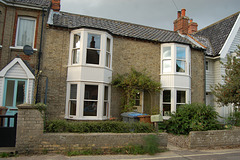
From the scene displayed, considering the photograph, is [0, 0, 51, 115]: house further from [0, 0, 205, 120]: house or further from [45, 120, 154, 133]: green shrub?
[45, 120, 154, 133]: green shrub

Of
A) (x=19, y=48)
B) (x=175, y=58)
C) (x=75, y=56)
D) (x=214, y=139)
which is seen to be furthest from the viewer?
(x=175, y=58)

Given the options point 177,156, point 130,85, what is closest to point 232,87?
point 177,156

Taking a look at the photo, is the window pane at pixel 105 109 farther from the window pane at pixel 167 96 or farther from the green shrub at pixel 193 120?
the window pane at pixel 167 96

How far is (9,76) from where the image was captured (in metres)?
9.55

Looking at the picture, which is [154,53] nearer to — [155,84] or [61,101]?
[155,84]

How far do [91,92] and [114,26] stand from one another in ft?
17.6

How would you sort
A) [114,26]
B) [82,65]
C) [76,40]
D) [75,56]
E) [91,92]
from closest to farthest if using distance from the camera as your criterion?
[82,65]
[91,92]
[75,56]
[76,40]
[114,26]

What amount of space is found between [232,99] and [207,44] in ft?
24.9

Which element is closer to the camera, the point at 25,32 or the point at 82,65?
the point at 82,65

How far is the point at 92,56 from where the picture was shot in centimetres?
1084

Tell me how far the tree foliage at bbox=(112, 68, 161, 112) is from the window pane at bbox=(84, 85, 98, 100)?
121 cm

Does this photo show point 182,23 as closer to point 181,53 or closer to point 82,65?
point 181,53

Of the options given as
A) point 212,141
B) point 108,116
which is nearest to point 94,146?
point 108,116

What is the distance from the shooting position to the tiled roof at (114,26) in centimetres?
1181
